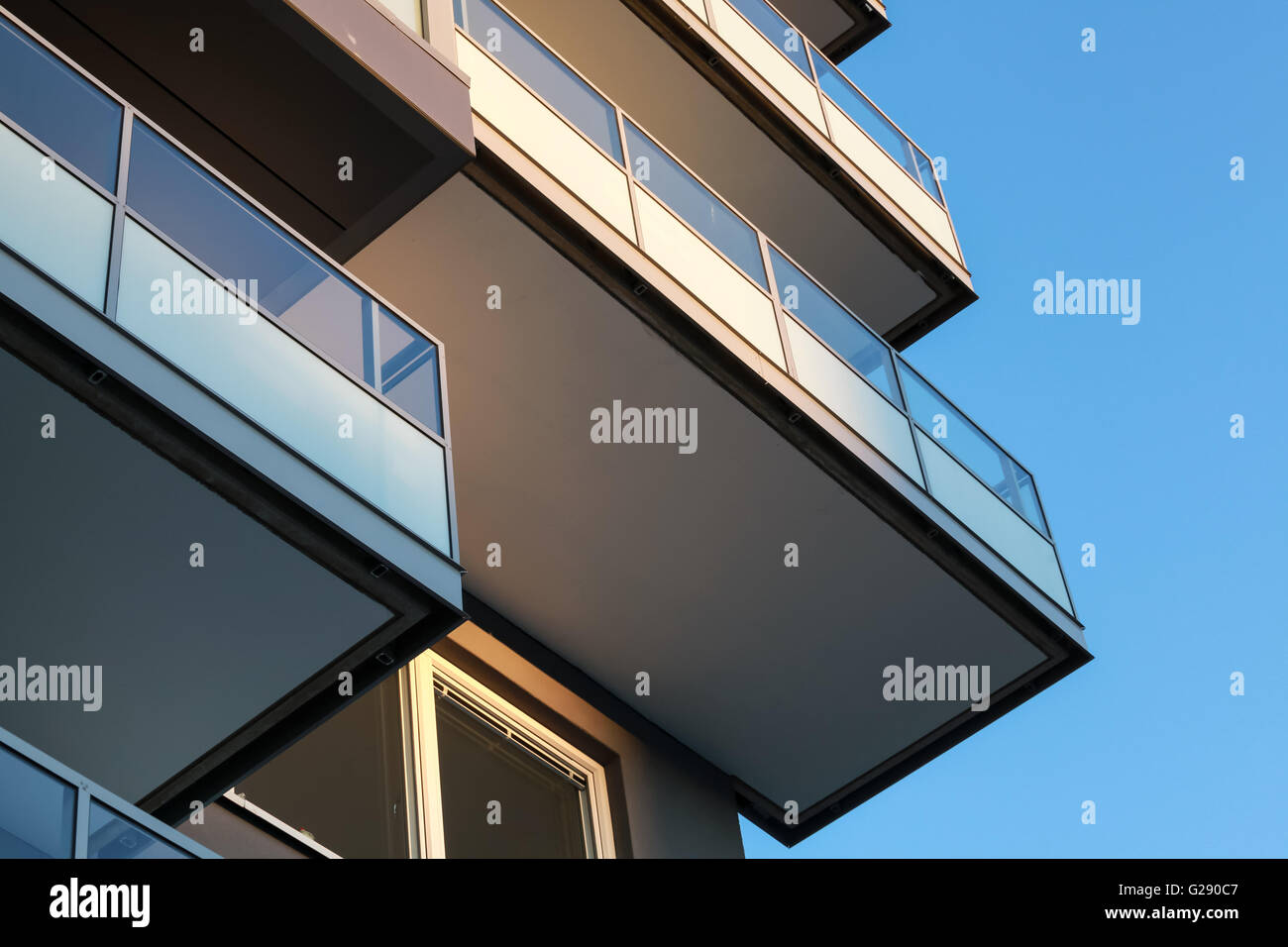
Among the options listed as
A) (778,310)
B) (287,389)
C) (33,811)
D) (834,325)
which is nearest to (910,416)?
(834,325)

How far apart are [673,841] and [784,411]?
319 cm

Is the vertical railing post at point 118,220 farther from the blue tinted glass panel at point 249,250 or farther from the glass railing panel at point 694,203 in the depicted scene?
the glass railing panel at point 694,203

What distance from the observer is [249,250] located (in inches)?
279

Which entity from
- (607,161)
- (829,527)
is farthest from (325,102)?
(829,527)

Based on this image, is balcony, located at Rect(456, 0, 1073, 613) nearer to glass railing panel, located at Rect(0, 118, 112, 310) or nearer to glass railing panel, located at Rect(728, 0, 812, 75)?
glass railing panel, located at Rect(0, 118, 112, 310)

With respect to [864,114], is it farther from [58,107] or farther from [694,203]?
[58,107]

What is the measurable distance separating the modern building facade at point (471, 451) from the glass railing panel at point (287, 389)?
0.06 ft

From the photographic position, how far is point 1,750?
508cm

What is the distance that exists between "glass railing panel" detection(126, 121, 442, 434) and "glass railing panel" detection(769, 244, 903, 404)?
3.92m

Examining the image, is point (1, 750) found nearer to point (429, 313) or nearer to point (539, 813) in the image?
point (429, 313)

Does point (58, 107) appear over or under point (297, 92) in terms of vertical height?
under

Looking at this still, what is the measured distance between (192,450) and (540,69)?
457 centimetres

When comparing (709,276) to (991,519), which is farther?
(991,519)

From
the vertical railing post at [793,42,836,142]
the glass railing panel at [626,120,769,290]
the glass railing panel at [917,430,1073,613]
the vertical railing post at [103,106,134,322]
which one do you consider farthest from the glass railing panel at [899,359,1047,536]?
the vertical railing post at [103,106,134,322]
